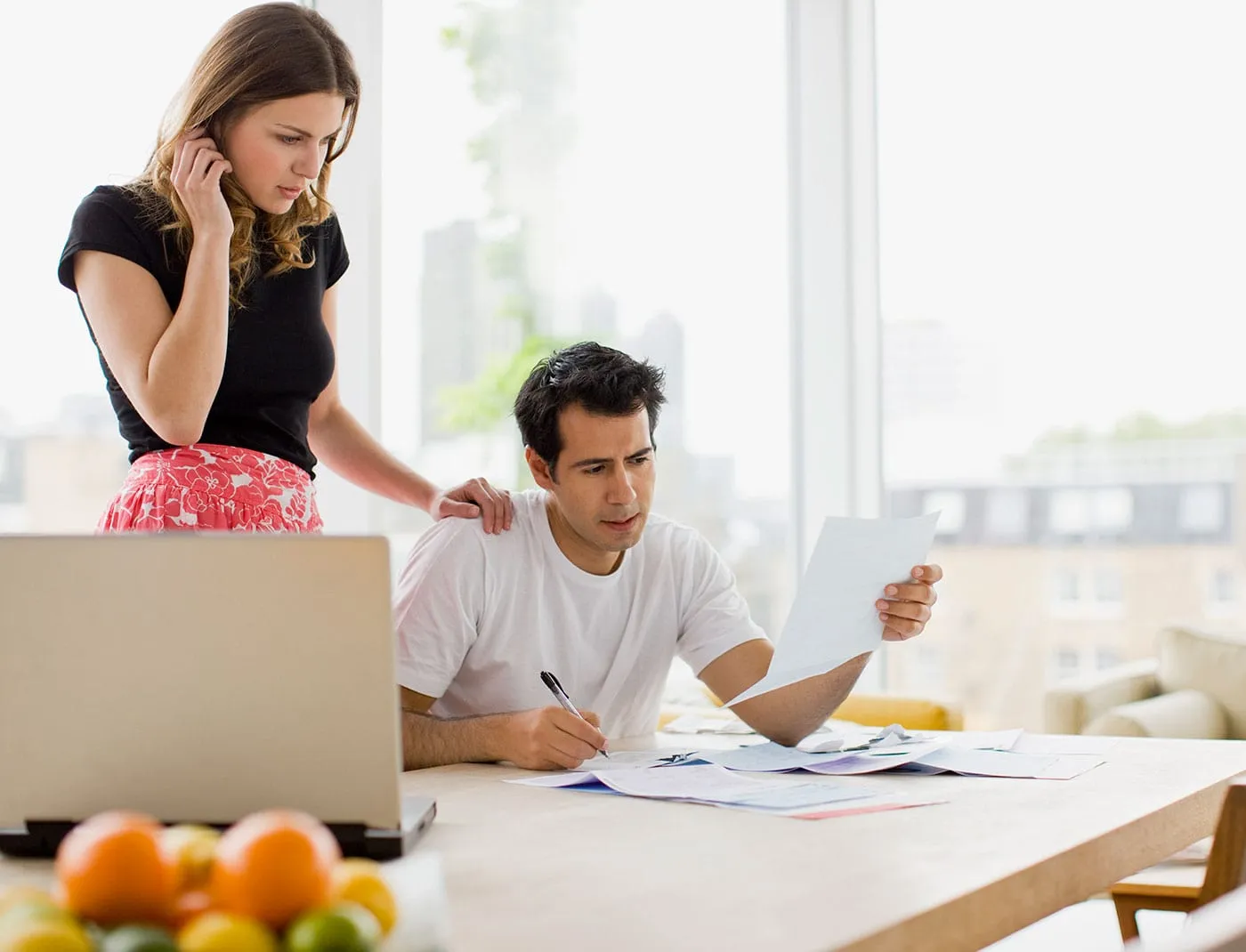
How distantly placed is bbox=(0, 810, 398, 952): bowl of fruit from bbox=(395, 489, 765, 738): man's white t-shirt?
3.68 ft

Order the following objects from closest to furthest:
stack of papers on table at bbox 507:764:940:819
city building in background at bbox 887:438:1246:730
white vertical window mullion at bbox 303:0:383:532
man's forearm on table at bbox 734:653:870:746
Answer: stack of papers on table at bbox 507:764:940:819 < man's forearm on table at bbox 734:653:870:746 < white vertical window mullion at bbox 303:0:383:532 < city building in background at bbox 887:438:1246:730

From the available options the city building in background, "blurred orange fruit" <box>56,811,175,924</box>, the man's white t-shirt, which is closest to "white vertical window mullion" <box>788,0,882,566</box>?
the city building in background

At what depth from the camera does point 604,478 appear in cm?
196

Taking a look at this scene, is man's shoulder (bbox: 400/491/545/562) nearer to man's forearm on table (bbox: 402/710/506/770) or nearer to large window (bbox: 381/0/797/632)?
man's forearm on table (bbox: 402/710/506/770)

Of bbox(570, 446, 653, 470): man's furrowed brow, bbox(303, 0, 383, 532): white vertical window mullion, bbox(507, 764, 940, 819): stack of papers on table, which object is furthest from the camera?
bbox(303, 0, 383, 532): white vertical window mullion

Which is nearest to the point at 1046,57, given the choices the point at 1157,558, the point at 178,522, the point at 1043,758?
the point at 1157,558

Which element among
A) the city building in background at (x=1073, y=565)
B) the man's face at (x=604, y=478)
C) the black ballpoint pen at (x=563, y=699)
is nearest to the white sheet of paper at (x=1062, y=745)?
the black ballpoint pen at (x=563, y=699)

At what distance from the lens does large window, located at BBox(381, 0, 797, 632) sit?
126 inches

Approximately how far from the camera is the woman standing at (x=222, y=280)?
5.22ft

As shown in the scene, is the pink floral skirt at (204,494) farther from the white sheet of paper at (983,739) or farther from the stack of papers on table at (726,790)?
the white sheet of paper at (983,739)

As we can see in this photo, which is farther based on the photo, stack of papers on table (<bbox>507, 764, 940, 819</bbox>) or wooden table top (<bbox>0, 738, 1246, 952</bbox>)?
stack of papers on table (<bbox>507, 764, 940, 819</bbox>)

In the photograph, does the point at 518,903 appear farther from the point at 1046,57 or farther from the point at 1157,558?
the point at 1046,57

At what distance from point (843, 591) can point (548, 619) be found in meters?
0.55

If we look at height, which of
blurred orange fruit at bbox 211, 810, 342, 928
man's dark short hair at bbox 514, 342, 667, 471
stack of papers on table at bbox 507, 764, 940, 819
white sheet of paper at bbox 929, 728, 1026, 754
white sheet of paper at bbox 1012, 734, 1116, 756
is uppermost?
man's dark short hair at bbox 514, 342, 667, 471
